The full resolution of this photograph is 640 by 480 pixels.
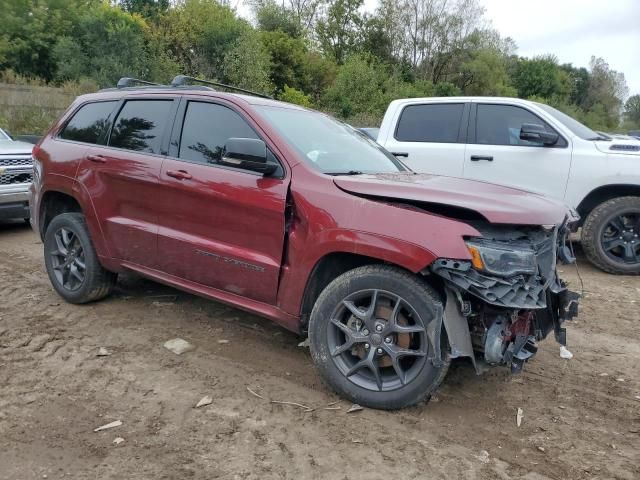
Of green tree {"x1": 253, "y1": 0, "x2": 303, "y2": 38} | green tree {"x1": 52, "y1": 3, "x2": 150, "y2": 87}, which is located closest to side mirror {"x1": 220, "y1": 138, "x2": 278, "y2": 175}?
green tree {"x1": 52, "y1": 3, "x2": 150, "y2": 87}

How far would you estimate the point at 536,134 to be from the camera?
6004mm

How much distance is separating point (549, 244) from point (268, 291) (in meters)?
1.69

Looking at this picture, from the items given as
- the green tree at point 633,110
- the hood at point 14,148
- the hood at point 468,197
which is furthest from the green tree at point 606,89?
the hood at point 468,197

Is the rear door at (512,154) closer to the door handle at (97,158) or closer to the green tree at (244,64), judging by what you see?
the door handle at (97,158)

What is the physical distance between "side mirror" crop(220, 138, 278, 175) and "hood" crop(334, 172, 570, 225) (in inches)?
18.0

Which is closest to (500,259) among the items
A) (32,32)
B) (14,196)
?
(14,196)

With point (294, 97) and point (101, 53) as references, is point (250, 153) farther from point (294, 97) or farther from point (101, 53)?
point (294, 97)

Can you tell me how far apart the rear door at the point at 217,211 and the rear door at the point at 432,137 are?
3724 millimetres

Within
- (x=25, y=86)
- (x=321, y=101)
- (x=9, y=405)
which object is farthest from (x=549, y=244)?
(x=321, y=101)

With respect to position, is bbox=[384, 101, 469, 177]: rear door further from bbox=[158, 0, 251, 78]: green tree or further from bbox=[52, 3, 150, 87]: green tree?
bbox=[158, 0, 251, 78]: green tree

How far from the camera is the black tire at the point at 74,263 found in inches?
177

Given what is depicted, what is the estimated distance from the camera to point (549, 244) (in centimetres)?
304

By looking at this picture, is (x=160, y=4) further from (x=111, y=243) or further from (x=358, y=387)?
(x=358, y=387)

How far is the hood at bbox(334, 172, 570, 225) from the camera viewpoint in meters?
2.81
